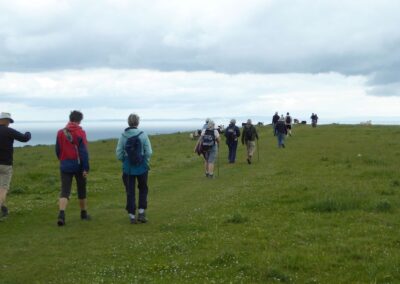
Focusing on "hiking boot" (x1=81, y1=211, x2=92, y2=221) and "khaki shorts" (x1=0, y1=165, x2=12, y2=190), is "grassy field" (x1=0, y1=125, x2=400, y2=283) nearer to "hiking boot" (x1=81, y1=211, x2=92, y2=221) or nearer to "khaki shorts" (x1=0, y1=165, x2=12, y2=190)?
"hiking boot" (x1=81, y1=211, x2=92, y2=221)

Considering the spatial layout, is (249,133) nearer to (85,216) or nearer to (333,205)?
(333,205)

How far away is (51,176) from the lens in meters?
27.1

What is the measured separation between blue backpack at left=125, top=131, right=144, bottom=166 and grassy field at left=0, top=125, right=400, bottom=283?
66.6 inches

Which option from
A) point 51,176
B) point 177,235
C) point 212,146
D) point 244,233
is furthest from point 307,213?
point 51,176

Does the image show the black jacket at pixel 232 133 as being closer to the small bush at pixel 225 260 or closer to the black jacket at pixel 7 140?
the black jacket at pixel 7 140

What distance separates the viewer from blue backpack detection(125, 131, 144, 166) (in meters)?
14.3

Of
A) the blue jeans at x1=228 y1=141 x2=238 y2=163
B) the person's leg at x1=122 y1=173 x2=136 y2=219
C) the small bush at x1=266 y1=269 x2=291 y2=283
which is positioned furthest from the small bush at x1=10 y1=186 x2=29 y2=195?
the small bush at x1=266 y1=269 x2=291 y2=283

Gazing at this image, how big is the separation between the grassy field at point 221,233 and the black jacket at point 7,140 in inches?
69.6

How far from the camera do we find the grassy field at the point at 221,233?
9.66 meters

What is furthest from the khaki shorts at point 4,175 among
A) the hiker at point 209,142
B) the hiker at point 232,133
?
the hiker at point 232,133

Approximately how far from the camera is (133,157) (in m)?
14.3

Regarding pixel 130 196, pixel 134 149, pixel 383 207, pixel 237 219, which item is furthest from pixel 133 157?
pixel 383 207

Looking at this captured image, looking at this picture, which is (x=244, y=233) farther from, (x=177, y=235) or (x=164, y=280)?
(x=164, y=280)

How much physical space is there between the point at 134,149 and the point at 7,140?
3508mm
